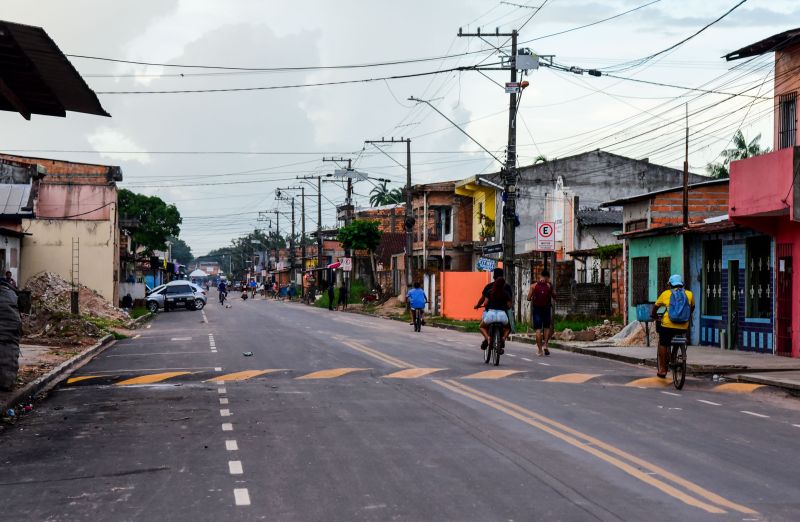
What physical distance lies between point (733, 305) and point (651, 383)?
8855mm

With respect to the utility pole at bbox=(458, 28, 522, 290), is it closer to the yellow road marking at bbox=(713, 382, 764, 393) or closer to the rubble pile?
the rubble pile

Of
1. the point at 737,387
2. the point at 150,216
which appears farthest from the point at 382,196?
the point at 737,387

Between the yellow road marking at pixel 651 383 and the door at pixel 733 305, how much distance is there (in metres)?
7.85

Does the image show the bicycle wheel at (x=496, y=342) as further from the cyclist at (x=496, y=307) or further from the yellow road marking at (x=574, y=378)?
the yellow road marking at (x=574, y=378)

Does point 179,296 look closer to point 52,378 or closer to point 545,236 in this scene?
point 545,236

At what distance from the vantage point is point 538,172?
52.1m

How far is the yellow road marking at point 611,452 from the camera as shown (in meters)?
7.34

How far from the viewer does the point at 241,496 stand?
746cm

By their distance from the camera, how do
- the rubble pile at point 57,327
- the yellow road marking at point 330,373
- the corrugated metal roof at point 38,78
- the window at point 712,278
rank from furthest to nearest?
the rubble pile at point 57,327
the window at point 712,278
the yellow road marking at point 330,373
the corrugated metal roof at point 38,78

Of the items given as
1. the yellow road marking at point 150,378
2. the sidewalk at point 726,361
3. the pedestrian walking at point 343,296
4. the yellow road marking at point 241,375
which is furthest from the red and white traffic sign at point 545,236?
the pedestrian walking at point 343,296

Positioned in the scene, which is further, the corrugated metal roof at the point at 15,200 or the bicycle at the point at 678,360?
the corrugated metal roof at the point at 15,200

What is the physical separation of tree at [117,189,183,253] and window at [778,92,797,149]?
223 ft

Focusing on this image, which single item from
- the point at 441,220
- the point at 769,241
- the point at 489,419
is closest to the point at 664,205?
the point at 769,241

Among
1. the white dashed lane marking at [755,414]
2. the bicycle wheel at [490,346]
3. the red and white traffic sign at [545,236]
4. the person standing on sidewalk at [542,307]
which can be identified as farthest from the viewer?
the red and white traffic sign at [545,236]
